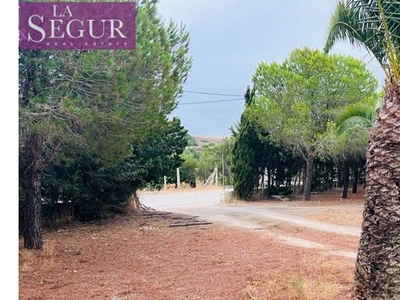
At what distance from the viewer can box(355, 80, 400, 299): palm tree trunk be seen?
76.0 inches

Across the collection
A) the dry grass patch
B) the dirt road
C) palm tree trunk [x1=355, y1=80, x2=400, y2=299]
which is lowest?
the dirt road

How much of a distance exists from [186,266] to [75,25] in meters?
1.94

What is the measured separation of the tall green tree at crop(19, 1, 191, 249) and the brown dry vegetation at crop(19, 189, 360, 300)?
733 millimetres

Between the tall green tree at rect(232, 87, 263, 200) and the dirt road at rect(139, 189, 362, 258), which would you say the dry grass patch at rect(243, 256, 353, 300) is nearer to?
the dirt road at rect(139, 189, 362, 258)

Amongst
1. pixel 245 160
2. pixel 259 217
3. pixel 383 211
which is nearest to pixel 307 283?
pixel 383 211

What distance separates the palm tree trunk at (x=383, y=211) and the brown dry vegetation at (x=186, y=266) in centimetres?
42

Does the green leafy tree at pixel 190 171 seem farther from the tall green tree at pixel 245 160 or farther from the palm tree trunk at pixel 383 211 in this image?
the palm tree trunk at pixel 383 211

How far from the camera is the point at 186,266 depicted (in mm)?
3301

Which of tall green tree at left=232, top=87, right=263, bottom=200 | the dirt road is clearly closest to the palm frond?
the dirt road

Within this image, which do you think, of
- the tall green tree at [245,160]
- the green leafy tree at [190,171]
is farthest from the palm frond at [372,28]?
the green leafy tree at [190,171]

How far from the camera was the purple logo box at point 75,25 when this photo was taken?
2635 mm

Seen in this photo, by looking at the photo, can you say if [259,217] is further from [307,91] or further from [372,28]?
[372,28]

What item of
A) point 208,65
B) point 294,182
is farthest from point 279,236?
point 294,182

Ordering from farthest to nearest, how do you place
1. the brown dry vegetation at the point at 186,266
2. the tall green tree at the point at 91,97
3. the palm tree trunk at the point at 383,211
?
the tall green tree at the point at 91,97 < the brown dry vegetation at the point at 186,266 < the palm tree trunk at the point at 383,211
